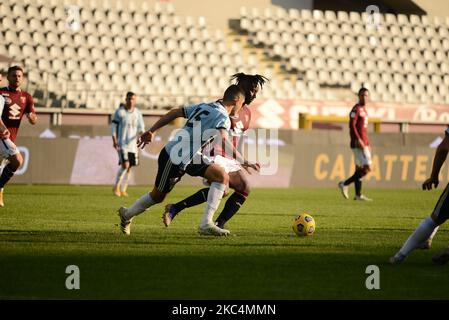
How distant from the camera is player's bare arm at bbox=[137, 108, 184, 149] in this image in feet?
37.8

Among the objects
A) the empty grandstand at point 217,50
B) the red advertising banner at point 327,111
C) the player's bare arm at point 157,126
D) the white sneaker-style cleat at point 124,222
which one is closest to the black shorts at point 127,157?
the empty grandstand at point 217,50

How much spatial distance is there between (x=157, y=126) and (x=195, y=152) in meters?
0.58

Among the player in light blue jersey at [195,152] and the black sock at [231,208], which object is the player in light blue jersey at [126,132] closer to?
the black sock at [231,208]


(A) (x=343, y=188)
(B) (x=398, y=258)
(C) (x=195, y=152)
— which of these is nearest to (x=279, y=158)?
(A) (x=343, y=188)

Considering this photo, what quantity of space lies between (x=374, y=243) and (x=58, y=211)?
6.47 metres

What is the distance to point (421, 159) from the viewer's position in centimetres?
3017

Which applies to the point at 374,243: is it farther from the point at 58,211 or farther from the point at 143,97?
the point at 143,97

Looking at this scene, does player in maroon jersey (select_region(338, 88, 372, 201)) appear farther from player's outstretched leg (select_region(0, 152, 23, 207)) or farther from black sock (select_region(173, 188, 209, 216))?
black sock (select_region(173, 188, 209, 216))

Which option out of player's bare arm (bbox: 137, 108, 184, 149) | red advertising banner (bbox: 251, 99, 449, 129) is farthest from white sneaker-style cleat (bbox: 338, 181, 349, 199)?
player's bare arm (bbox: 137, 108, 184, 149)

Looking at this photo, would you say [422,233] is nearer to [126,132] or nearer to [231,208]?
[231,208]

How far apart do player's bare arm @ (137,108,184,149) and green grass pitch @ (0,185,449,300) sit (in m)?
1.16

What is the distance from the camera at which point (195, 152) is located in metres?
12.1

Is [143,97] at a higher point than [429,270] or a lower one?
higher
